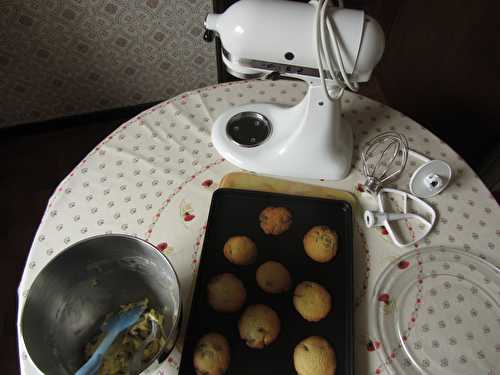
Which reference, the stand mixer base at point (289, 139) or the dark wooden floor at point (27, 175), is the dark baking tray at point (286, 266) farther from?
the dark wooden floor at point (27, 175)

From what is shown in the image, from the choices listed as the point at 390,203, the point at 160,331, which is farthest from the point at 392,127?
the point at 160,331

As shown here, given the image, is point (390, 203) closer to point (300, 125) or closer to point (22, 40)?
point (300, 125)

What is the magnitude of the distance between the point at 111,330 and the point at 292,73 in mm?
457

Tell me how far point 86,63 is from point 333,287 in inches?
47.3

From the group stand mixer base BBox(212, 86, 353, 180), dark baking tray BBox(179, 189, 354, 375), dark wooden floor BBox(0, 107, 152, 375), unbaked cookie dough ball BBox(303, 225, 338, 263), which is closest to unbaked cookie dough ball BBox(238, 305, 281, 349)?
dark baking tray BBox(179, 189, 354, 375)

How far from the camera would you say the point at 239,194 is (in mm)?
630

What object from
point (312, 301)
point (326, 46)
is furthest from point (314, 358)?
point (326, 46)

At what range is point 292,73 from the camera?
56cm

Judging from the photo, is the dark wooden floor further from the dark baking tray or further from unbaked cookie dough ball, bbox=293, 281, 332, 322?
unbaked cookie dough ball, bbox=293, 281, 332, 322

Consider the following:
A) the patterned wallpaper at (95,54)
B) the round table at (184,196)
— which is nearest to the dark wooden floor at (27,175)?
the patterned wallpaper at (95,54)

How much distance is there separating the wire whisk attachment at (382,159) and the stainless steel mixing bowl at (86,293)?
406 millimetres

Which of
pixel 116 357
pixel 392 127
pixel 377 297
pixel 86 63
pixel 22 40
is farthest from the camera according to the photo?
pixel 86 63

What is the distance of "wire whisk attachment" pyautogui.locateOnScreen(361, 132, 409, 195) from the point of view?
0.65 meters

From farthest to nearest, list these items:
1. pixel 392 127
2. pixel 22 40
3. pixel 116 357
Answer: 1. pixel 22 40
2. pixel 392 127
3. pixel 116 357
